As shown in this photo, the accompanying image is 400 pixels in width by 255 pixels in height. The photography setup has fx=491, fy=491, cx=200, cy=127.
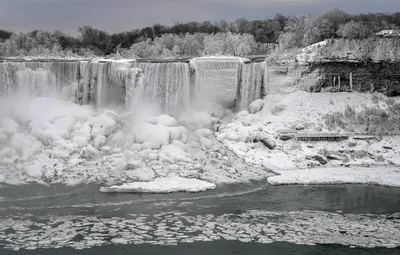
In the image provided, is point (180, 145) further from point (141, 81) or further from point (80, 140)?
point (141, 81)

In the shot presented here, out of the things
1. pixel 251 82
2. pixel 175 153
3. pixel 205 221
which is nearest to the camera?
pixel 205 221

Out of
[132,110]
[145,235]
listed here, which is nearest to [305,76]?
[132,110]

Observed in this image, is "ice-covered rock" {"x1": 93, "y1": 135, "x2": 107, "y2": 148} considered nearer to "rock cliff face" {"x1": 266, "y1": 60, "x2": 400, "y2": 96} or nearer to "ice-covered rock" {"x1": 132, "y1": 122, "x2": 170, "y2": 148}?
"ice-covered rock" {"x1": 132, "y1": 122, "x2": 170, "y2": 148}

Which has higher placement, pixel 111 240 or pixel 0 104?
pixel 0 104

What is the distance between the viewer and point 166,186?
1794 cm

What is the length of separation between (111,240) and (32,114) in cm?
1253

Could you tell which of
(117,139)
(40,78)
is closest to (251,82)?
(117,139)

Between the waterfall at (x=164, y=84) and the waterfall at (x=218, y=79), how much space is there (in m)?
0.88

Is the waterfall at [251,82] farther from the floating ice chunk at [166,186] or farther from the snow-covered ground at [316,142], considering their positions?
the floating ice chunk at [166,186]

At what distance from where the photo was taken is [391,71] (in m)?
25.7

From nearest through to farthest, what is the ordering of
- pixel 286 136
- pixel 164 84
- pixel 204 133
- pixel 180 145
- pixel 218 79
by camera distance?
pixel 180 145 < pixel 286 136 < pixel 204 133 < pixel 164 84 < pixel 218 79

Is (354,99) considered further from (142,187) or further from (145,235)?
(145,235)

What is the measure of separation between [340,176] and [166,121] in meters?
8.33

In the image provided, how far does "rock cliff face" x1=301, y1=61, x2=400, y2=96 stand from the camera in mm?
25750
